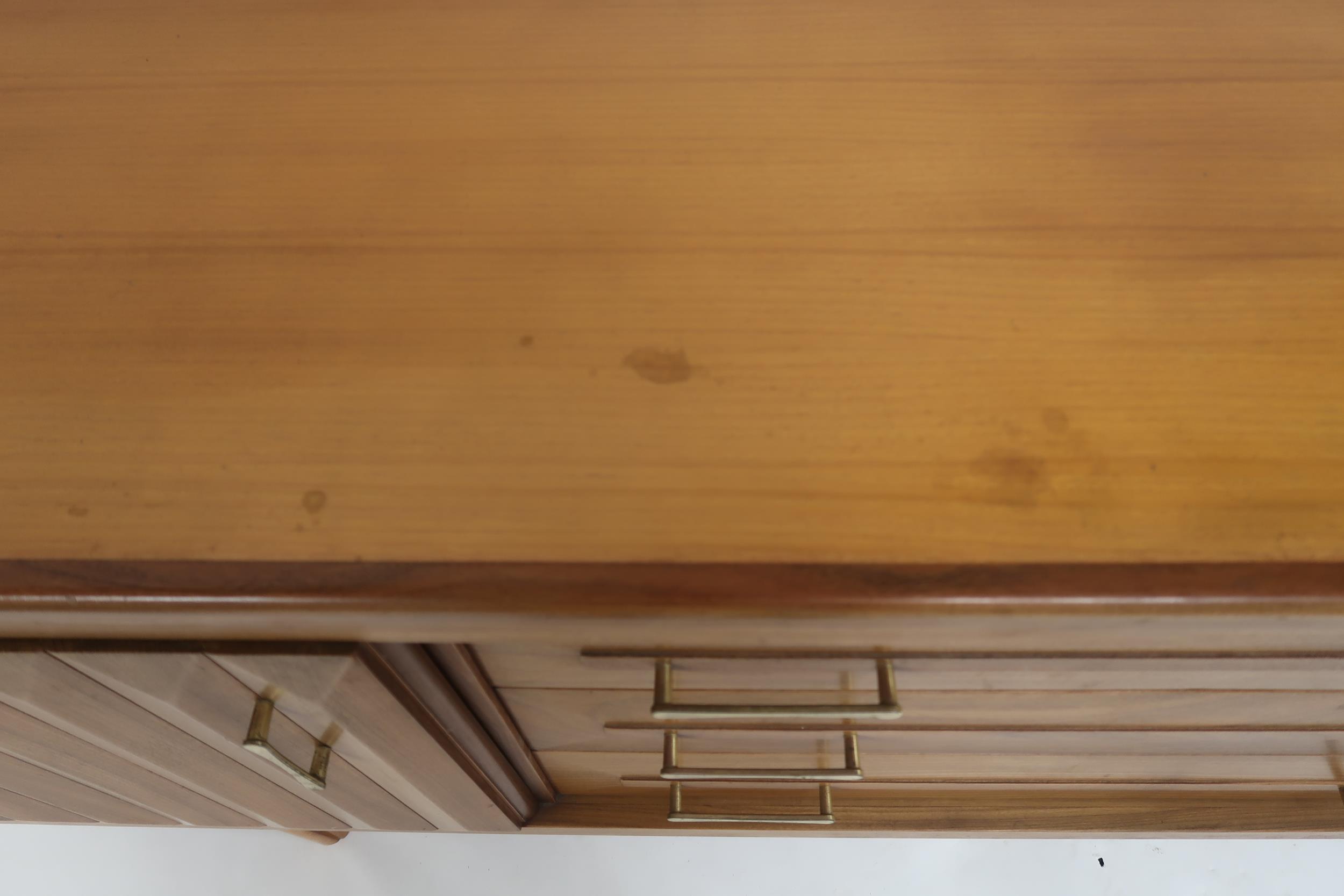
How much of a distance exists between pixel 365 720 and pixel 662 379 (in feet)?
0.78

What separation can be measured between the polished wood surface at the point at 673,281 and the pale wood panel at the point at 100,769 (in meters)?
0.24

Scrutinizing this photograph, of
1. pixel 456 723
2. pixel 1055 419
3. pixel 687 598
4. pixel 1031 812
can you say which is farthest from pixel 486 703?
pixel 1031 812

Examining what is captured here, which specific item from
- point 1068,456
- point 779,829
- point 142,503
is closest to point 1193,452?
point 1068,456

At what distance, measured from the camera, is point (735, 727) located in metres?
0.55

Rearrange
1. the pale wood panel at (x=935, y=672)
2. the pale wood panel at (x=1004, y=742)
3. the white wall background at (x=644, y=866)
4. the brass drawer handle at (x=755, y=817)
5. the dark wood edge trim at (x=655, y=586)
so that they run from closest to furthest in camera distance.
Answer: the dark wood edge trim at (x=655, y=586) < the pale wood panel at (x=935, y=672) < the pale wood panel at (x=1004, y=742) < the brass drawer handle at (x=755, y=817) < the white wall background at (x=644, y=866)

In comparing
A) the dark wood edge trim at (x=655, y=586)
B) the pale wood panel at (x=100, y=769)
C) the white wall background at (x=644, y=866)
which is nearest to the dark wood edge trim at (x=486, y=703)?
the dark wood edge trim at (x=655, y=586)

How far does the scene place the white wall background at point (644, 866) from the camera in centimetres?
98

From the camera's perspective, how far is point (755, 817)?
2.23 ft

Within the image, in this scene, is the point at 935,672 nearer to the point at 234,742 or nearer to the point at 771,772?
the point at 771,772

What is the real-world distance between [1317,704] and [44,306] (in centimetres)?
74

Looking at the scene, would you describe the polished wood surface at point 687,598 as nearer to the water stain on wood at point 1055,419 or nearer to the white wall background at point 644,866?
the water stain on wood at point 1055,419

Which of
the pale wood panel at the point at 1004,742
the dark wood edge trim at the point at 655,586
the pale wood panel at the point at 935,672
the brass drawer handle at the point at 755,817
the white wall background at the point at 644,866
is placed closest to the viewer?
the dark wood edge trim at the point at 655,586

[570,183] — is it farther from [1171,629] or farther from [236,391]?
[1171,629]

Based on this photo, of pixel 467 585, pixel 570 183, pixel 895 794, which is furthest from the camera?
pixel 895 794
